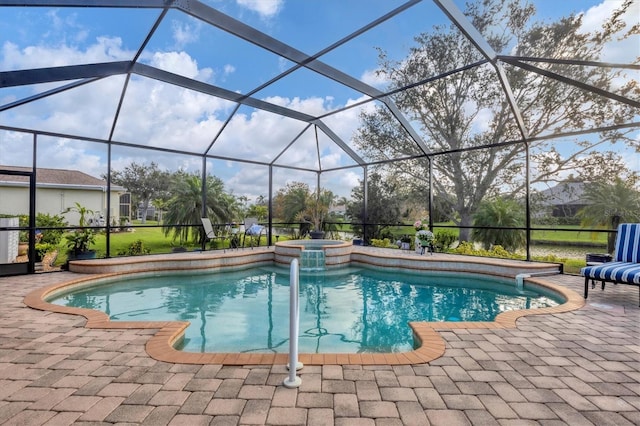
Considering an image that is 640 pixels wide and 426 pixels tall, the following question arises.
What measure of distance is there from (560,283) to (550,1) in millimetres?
8459

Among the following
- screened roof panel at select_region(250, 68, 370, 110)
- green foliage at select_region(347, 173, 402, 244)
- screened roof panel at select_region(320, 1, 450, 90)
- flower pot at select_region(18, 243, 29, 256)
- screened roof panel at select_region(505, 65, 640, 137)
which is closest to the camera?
screened roof panel at select_region(320, 1, 450, 90)

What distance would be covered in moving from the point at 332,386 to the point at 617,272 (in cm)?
460

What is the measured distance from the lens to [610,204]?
11.0m

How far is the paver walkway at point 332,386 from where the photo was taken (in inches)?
73.0

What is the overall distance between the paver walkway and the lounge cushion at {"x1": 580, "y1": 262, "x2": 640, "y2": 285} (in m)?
1.64

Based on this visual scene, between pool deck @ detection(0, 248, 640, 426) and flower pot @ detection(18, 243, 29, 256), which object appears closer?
pool deck @ detection(0, 248, 640, 426)

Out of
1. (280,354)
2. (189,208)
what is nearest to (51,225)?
(189,208)

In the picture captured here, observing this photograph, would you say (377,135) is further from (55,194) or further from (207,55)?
(55,194)

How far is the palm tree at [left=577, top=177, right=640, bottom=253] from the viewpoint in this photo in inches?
425

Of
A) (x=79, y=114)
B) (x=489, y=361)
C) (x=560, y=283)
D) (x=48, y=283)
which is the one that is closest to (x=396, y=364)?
(x=489, y=361)

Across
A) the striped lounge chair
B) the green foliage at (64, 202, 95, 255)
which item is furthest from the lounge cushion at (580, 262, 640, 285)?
the green foliage at (64, 202, 95, 255)

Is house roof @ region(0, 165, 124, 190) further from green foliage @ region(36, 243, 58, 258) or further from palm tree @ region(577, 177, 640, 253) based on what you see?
palm tree @ region(577, 177, 640, 253)

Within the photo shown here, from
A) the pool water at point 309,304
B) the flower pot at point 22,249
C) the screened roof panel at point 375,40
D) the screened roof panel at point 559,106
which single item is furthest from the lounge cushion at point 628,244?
the flower pot at point 22,249

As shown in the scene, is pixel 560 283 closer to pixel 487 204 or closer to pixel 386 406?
pixel 386 406
